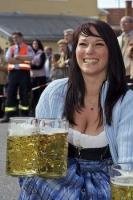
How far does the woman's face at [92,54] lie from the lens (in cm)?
277

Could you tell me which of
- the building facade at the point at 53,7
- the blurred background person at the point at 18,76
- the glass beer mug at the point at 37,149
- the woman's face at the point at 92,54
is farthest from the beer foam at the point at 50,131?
the building facade at the point at 53,7

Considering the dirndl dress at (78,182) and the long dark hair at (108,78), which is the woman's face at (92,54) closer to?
the long dark hair at (108,78)

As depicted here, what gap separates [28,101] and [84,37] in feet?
27.0

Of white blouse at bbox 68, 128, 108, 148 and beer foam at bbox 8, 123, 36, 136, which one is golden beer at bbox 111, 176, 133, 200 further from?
white blouse at bbox 68, 128, 108, 148

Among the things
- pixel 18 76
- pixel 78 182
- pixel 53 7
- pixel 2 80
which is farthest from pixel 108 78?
pixel 53 7

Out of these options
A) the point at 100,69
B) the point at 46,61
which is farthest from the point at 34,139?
the point at 46,61

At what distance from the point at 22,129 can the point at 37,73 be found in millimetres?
9532

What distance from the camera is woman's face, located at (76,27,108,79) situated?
9.08 feet

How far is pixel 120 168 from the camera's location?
2.27m

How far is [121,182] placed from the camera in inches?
84.3

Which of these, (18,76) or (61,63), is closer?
(18,76)

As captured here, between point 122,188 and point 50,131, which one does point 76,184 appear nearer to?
point 50,131

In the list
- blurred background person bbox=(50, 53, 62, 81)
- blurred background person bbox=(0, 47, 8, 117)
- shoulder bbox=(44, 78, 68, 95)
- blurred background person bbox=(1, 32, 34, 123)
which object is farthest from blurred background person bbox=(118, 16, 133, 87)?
blurred background person bbox=(0, 47, 8, 117)

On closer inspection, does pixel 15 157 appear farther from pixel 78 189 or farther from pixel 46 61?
pixel 46 61
